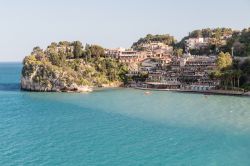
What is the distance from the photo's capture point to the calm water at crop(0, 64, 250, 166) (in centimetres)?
2891

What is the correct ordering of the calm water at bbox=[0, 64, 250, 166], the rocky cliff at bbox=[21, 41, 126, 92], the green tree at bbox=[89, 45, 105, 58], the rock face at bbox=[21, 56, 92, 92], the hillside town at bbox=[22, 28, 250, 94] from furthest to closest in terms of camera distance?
1. the green tree at bbox=[89, 45, 105, 58]
2. the rocky cliff at bbox=[21, 41, 126, 92]
3. the rock face at bbox=[21, 56, 92, 92]
4. the hillside town at bbox=[22, 28, 250, 94]
5. the calm water at bbox=[0, 64, 250, 166]

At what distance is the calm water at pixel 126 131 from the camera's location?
28906 mm

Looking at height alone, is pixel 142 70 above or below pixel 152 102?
above

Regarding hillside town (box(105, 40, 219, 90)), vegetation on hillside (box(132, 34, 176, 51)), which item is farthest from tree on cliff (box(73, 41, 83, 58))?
vegetation on hillside (box(132, 34, 176, 51))

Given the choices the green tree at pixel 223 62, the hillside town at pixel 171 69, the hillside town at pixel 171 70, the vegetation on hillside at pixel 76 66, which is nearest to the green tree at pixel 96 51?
the vegetation on hillside at pixel 76 66

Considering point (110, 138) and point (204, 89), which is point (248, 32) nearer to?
point (204, 89)

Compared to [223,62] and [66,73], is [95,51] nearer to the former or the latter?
[66,73]

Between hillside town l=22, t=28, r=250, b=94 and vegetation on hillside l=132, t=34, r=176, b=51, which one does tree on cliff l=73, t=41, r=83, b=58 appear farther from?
vegetation on hillside l=132, t=34, r=176, b=51

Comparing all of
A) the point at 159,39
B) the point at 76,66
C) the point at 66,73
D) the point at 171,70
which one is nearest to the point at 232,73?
the point at 171,70

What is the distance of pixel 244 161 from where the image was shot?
27922 millimetres

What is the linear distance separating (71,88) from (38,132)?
37287 mm

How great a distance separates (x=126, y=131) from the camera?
123ft

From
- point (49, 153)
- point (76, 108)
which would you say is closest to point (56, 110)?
point (76, 108)

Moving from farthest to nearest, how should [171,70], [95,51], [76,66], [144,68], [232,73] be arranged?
[95,51]
[144,68]
[171,70]
[76,66]
[232,73]
